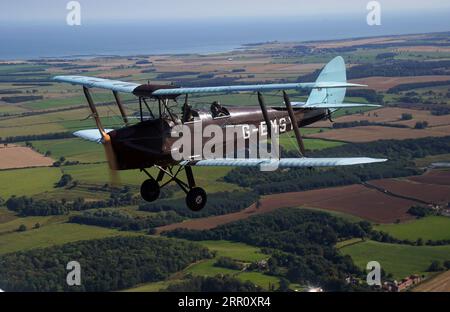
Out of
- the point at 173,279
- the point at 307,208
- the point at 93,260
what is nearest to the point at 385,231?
the point at 307,208

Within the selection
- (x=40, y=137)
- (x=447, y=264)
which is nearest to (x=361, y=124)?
(x=40, y=137)

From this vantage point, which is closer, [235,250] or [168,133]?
[168,133]

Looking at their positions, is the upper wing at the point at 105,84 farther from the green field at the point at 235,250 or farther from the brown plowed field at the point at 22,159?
the brown plowed field at the point at 22,159

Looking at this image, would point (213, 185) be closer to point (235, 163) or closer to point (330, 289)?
point (330, 289)

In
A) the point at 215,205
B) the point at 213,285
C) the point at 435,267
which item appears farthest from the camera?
the point at 215,205

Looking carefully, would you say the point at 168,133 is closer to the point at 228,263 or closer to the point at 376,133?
the point at 228,263
